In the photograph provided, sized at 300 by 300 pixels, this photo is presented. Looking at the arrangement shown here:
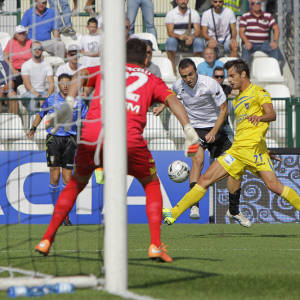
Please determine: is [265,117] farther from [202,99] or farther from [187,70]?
A: [202,99]

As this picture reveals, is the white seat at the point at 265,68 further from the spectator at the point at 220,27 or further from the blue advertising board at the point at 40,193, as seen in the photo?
the blue advertising board at the point at 40,193

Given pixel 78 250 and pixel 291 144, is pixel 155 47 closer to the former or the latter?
pixel 291 144

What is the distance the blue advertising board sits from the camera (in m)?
12.5

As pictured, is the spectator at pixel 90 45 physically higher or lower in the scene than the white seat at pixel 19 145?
higher

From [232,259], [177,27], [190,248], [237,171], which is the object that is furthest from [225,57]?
[232,259]

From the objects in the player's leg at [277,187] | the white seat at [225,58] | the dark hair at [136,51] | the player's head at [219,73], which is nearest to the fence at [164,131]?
the player's head at [219,73]

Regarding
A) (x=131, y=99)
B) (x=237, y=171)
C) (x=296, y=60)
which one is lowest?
(x=237, y=171)

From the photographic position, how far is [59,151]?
12.0 m

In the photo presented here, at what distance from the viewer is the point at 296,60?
15.4 m

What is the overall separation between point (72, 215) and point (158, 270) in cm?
681

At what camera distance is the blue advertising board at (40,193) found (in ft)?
41.1

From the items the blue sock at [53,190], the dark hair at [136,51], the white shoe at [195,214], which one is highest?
the dark hair at [136,51]

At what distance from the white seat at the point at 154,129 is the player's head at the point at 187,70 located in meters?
2.34

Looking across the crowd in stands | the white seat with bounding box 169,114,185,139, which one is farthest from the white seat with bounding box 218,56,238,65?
the white seat with bounding box 169,114,185,139
